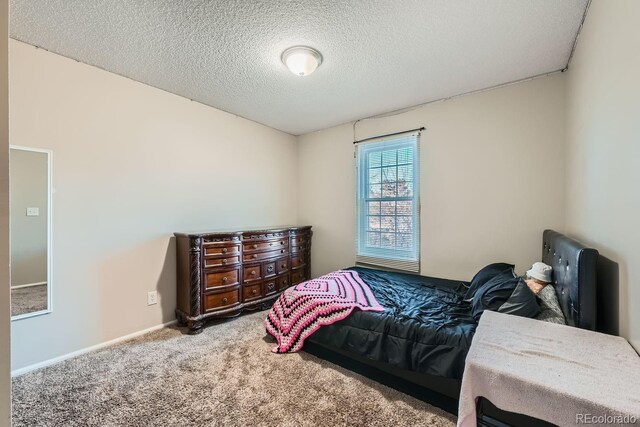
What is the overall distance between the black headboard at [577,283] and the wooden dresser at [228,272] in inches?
102

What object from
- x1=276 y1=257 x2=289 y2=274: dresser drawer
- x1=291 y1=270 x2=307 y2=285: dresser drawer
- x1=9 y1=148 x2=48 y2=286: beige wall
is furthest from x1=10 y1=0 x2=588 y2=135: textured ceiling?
x1=291 y1=270 x2=307 y2=285: dresser drawer

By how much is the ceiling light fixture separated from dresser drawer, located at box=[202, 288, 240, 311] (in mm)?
2230

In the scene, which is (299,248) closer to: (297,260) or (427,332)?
(297,260)

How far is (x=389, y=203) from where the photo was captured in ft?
10.8

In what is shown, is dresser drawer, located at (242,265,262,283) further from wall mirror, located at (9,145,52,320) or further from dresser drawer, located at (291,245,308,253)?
wall mirror, located at (9,145,52,320)

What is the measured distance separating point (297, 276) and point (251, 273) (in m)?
0.84

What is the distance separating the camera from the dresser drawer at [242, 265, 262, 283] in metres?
2.92

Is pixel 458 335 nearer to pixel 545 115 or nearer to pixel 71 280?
pixel 545 115

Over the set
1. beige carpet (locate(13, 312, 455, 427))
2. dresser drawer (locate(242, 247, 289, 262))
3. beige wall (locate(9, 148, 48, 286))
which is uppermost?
beige wall (locate(9, 148, 48, 286))

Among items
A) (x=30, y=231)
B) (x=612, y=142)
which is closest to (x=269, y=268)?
(x=30, y=231)

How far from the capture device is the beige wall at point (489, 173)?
2.34m

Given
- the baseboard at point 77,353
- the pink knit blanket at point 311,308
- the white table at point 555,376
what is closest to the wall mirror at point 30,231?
the baseboard at point 77,353

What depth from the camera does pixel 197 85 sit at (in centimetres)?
257

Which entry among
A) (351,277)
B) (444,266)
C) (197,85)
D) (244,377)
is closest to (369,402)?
(244,377)
